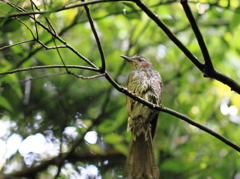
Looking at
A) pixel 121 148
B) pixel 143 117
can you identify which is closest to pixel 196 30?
pixel 143 117

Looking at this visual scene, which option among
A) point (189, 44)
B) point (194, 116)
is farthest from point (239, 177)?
point (189, 44)

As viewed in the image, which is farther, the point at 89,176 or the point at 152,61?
the point at 152,61

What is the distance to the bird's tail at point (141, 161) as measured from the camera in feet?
12.4

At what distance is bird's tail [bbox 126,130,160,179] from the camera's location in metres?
3.79

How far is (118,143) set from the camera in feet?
14.9

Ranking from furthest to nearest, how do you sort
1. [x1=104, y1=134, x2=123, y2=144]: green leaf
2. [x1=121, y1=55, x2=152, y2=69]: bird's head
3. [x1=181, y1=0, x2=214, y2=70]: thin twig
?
[x1=121, y1=55, x2=152, y2=69]: bird's head
[x1=104, y1=134, x2=123, y2=144]: green leaf
[x1=181, y1=0, x2=214, y2=70]: thin twig

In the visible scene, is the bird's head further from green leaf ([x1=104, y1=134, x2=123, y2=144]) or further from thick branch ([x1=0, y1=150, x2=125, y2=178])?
thick branch ([x1=0, y1=150, x2=125, y2=178])

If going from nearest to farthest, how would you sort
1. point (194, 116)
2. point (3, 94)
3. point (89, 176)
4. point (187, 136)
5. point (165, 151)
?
point (3, 94) → point (89, 176) → point (165, 151) → point (194, 116) → point (187, 136)

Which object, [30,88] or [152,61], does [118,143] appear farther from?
[152,61]

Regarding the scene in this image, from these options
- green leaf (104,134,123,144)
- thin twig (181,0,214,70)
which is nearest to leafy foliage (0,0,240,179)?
green leaf (104,134,123,144)

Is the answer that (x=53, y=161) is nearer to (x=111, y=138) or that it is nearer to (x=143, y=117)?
(x=111, y=138)

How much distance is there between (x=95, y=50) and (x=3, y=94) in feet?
6.38

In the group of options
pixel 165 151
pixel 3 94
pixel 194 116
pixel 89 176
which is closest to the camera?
pixel 3 94

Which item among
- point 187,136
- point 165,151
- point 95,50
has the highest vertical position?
point 95,50
